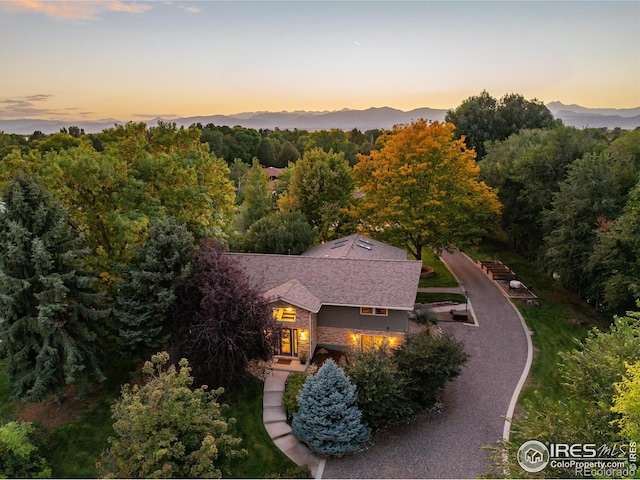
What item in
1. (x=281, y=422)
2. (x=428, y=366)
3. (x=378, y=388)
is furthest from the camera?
(x=281, y=422)

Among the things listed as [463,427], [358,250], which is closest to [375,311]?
[463,427]

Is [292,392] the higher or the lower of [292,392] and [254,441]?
the higher

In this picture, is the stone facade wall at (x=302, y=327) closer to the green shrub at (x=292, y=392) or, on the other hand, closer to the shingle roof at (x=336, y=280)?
the shingle roof at (x=336, y=280)

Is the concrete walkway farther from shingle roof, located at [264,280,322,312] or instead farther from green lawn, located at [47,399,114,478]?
green lawn, located at [47,399,114,478]


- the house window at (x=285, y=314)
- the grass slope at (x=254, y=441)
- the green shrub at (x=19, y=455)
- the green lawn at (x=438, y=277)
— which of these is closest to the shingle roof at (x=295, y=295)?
the house window at (x=285, y=314)

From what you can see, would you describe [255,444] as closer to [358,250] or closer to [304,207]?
[358,250]

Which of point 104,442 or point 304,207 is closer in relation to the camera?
point 104,442
